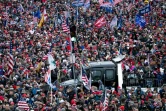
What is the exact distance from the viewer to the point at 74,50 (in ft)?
142

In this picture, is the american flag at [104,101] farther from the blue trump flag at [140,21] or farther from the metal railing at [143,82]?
the blue trump flag at [140,21]

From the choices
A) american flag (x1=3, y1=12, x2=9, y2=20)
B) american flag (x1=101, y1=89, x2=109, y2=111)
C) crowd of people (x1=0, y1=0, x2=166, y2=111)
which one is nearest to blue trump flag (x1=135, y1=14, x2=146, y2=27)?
crowd of people (x1=0, y1=0, x2=166, y2=111)

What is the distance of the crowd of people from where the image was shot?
31.8m

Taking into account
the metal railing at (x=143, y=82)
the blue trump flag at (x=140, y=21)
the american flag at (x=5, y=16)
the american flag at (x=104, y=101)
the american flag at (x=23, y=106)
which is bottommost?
the metal railing at (x=143, y=82)

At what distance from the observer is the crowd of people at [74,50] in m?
31.8

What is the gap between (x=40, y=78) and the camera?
37.4 metres

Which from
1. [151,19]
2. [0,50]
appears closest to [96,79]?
[0,50]

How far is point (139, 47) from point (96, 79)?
26.1 feet

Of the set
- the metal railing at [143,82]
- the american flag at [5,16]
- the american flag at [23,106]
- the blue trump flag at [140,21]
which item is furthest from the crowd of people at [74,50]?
the blue trump flag at [140,21]

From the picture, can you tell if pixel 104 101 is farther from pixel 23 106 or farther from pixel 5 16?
pixel 5 16

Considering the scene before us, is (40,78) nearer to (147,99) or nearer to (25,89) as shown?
(25,89)

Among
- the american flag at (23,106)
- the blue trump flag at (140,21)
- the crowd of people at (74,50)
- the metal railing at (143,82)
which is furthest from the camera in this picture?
the blue trump flag at (140,21)

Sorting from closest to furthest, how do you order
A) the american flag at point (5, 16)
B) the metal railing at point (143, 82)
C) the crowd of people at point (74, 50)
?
the crowd of people at point (74, 50), the metal railing at point (143, 82), the american flag at point (5, 16)

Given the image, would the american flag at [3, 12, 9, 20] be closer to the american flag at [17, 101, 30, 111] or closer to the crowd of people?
the crowd of people
